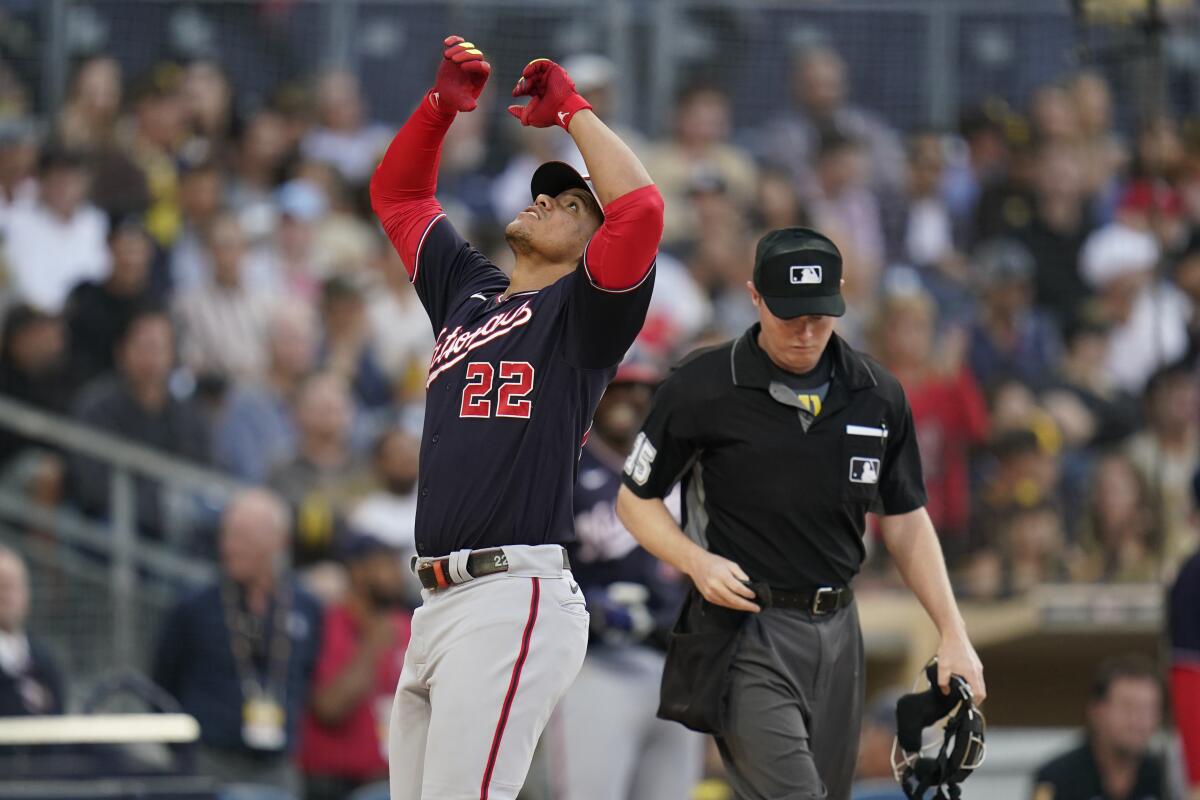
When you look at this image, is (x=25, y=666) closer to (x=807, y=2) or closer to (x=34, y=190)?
(x=34, y=190)

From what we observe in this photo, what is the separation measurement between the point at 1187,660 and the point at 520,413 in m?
4.39

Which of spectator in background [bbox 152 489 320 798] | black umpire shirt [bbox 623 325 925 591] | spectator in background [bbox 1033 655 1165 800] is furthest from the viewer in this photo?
spectator in background [bbox 152 489 320 798]

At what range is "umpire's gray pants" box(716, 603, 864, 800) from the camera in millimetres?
5051

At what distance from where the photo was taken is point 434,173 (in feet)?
17.7

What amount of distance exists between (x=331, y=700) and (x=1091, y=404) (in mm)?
5592

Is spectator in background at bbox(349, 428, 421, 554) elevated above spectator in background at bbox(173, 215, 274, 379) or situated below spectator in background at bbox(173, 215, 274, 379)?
below

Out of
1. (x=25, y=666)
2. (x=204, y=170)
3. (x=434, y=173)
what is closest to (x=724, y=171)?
(x=204, y=170)

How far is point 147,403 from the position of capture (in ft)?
31.8

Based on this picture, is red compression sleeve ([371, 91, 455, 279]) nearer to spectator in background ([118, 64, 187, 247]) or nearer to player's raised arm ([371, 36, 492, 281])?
player's raised arm ([371, 36, 492, 281])

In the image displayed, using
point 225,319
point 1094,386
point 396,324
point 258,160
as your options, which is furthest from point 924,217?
point 225,319

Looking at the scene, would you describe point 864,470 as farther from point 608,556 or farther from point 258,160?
point 258,160

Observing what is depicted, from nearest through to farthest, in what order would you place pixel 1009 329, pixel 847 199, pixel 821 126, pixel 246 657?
pixel 246 657 → pixel 1009 329 → pixel 847 199 → pixel 821 126

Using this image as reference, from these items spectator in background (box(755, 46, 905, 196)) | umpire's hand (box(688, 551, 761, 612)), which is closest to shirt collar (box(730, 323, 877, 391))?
umpire's hand (box(688, 551, 761, 612))

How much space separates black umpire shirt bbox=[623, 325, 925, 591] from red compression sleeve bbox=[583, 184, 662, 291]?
853mm
